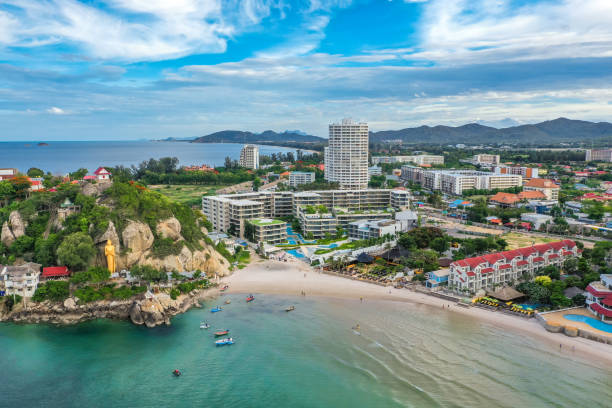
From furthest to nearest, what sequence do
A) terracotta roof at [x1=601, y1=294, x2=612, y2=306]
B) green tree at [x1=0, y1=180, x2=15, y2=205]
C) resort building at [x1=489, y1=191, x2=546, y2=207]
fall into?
resort building at [x1=489, y1=191, x2=546, y2=207] < green tree at [x1=0, y1=180, x2=15, y2=205] < terracotta roof at [x1=601, y1=294, x2=612, y2=306]

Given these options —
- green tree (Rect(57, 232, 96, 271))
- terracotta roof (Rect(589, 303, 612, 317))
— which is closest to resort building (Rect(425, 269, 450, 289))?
terracotta roof (Rect(589, 303, 612, 317))

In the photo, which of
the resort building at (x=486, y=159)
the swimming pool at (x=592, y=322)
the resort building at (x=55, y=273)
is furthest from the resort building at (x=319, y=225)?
the resort building at (x=486, y=159)

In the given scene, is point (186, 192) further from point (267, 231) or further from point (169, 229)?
point (169, 229)

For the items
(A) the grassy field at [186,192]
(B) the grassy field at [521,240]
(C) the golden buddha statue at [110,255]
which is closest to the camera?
(C) the golden buddha statue at [110,255]

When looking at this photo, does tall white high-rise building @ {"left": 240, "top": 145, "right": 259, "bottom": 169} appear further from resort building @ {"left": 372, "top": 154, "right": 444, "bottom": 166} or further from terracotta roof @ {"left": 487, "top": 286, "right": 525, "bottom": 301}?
terracotta roof @ {"left": 487, "top": 286, "right": 525, "bottom": 301}

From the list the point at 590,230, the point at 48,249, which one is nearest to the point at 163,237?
the point at 48,249

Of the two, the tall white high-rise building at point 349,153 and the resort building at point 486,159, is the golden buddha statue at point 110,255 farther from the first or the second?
the resort building at point 486,159

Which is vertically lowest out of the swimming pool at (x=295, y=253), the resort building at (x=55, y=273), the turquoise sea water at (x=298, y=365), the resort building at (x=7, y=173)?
the turquoise sea water at (x=298, y=365)

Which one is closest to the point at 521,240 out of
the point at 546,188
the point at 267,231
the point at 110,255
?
the point at 267,231
